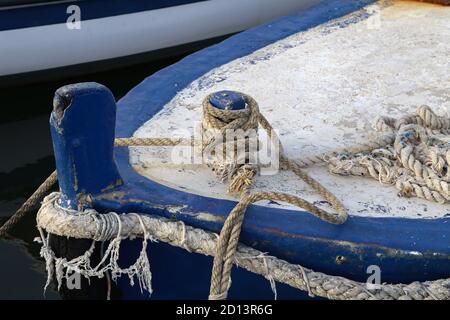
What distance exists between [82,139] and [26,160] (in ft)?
8.81

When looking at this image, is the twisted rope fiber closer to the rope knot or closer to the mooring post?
the rope knot

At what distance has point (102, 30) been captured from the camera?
5621 mm

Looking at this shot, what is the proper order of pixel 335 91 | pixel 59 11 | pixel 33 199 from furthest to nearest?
1. pixel 59 11
2. pixel 335 91
3. pixel 33 199

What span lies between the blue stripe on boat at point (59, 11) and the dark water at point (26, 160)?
22.1 inches

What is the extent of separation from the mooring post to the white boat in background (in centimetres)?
296

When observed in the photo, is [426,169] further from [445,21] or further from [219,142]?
[445,21]

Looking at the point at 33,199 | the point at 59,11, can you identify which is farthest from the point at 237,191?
the point at 59,11

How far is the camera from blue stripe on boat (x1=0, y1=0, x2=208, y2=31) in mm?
5191
